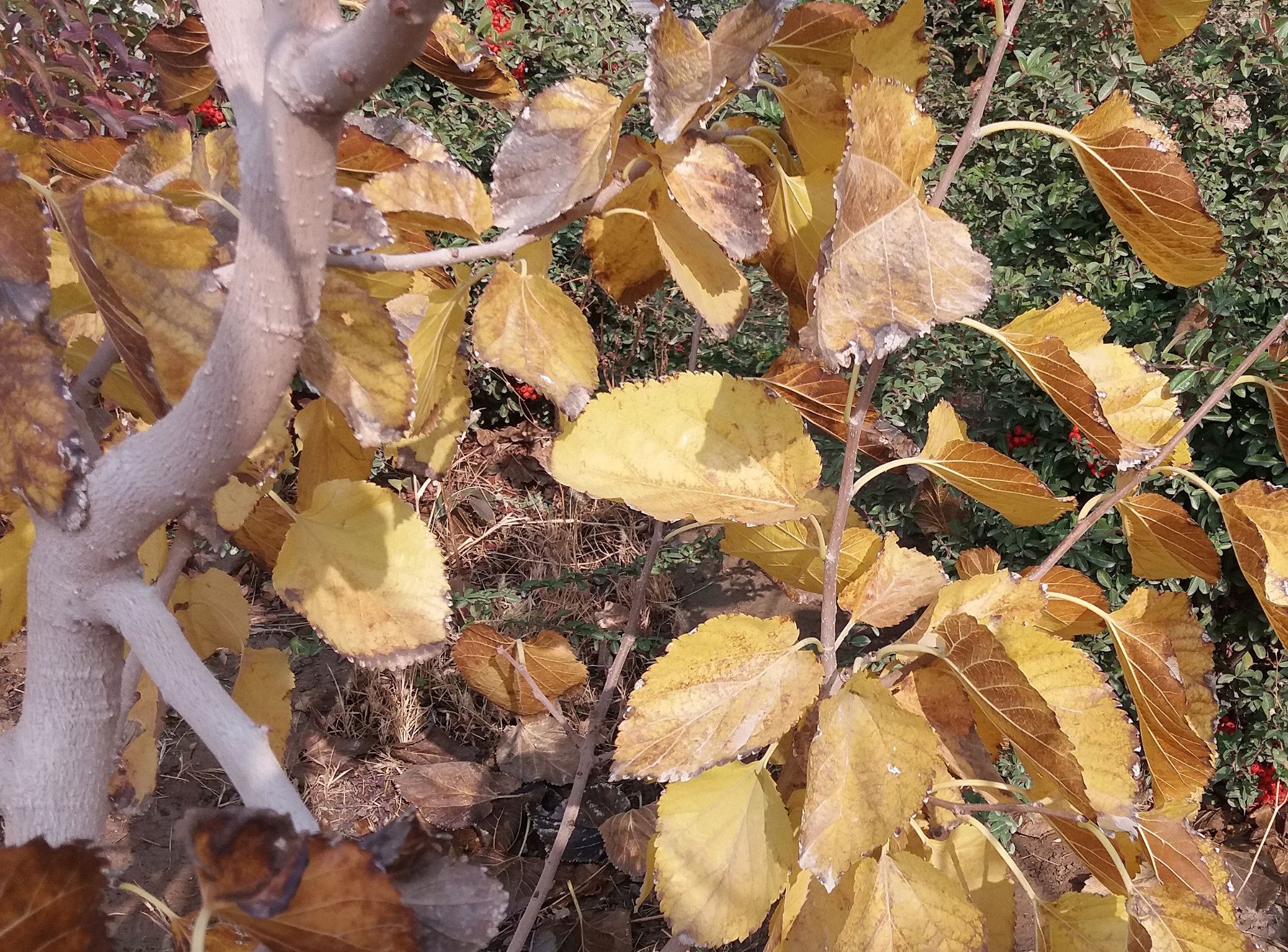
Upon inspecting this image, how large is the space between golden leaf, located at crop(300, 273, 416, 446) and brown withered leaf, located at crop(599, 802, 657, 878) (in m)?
0.96

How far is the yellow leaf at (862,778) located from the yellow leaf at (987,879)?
A: 22 cm

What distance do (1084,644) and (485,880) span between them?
1954 millimetres

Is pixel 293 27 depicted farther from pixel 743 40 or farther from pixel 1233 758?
pixel 1233 758

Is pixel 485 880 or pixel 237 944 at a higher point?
pixel 485 880

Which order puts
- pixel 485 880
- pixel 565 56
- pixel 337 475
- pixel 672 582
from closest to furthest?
pixel 485 880, pixel 337 475, pixel 672 582, pixel 565 56

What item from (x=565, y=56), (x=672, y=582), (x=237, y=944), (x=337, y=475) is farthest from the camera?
(x=565, y=56)

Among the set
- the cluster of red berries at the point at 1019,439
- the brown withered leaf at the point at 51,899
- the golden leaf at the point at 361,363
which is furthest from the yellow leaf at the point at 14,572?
the cluster of red berries at the point at 1019,439

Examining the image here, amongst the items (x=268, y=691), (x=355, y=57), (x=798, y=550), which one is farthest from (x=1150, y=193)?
(x=268, y=691)

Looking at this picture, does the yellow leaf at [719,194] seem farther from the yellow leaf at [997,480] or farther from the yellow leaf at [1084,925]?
the yellow leaf at [1084,925]

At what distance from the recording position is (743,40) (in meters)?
0.40

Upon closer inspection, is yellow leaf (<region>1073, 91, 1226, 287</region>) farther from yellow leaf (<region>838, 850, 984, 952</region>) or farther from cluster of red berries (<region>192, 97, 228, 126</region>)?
cluster of red berries (<region>192, 97, 228, 126</region>)

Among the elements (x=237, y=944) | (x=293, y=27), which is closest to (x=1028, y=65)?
(x=293, y=27)

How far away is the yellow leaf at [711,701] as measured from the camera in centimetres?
51

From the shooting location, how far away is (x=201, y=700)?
0.32 m
